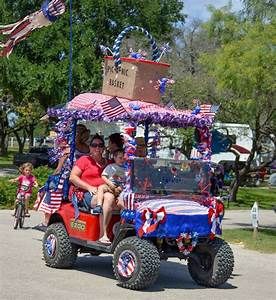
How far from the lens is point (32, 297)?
8.26 metres

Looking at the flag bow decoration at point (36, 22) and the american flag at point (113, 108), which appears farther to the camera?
the flag bow decoration at point (36, 22)

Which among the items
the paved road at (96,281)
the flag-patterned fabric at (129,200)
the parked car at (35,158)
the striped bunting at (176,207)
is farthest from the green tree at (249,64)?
the parked car at (35,158)

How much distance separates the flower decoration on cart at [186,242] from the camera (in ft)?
29.9

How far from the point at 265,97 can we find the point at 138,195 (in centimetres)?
935

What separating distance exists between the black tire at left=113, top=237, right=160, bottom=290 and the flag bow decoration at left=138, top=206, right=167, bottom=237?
21 centimetres

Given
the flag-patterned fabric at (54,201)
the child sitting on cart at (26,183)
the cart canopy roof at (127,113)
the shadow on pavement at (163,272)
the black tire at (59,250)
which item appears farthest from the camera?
the child sitting on cart at (26,183)

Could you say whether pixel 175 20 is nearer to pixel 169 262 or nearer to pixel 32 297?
pixel 169 262

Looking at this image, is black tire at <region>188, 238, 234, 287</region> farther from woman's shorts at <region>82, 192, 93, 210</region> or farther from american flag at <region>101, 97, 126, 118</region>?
american flag at <region>101, 97, 126, 118</region>

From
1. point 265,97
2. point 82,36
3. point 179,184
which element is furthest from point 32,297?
point 82,36

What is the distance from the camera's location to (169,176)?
971 cm

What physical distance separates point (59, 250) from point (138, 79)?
266cm

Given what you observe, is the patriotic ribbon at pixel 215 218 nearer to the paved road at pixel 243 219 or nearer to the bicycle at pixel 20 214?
the bicycle at pixel 20 214

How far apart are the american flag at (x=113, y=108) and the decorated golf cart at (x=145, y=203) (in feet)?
0.05

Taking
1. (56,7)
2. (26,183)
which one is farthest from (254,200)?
(56,7)
